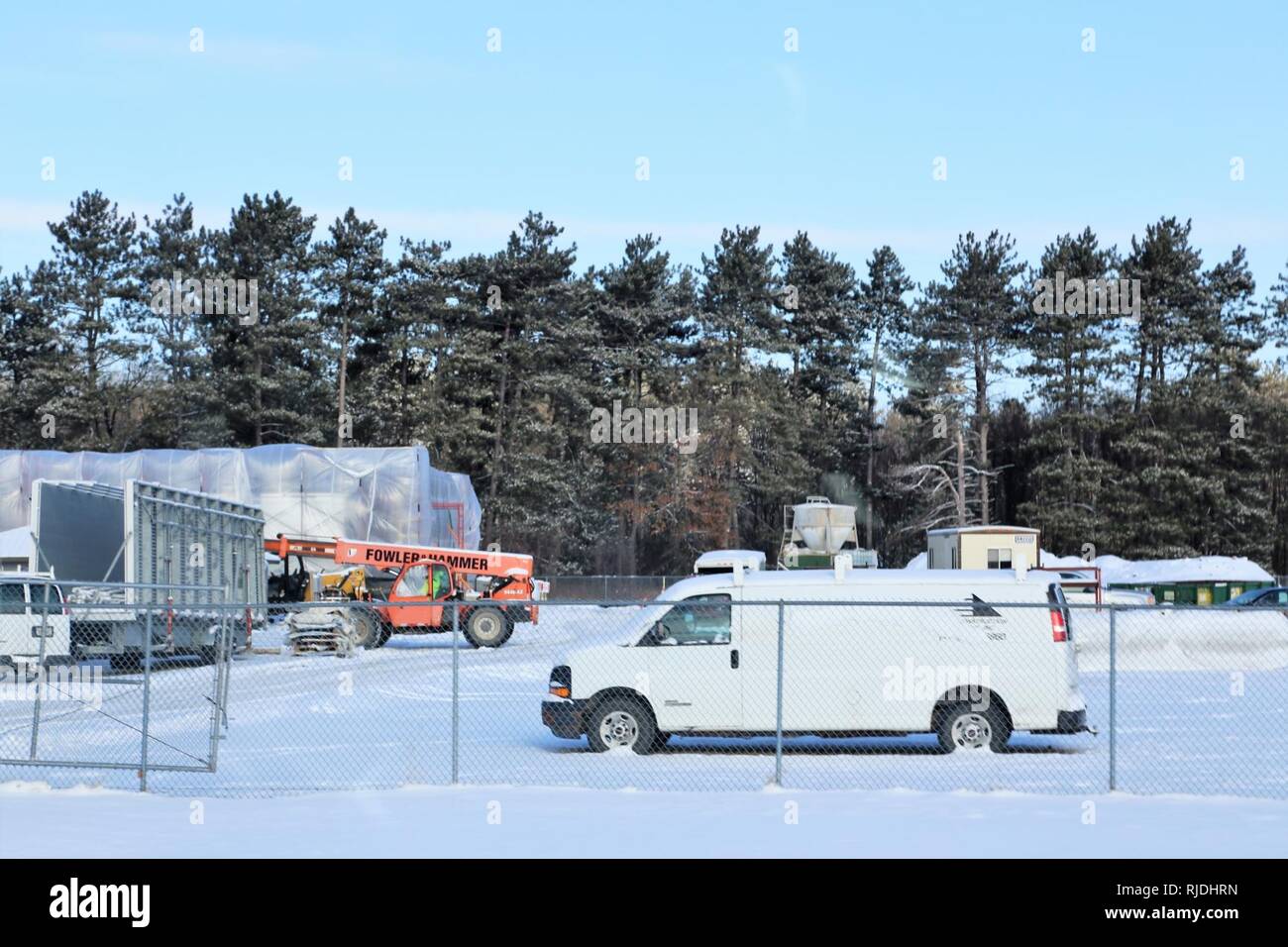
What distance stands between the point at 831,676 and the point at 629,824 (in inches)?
172

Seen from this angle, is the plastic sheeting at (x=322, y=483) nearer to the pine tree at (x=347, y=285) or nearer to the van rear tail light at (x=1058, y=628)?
the pine tree at (x=347, y=285)

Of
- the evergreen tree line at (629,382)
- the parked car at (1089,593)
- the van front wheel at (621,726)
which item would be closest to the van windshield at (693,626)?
the van front wheel at (621,726)

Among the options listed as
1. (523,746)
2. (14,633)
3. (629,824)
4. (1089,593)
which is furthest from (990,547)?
(629,824)

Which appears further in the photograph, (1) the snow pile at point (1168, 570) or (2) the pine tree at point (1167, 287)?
(2) the pine tree at point (1167, 287)

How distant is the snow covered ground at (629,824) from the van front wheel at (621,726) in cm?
255

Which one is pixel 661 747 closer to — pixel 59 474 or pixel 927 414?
pixel 59 474

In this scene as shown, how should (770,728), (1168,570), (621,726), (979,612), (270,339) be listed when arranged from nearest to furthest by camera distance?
1. (770,728)
2. (621,726)
3. (979,612)
4. (1168,570)
5. (270,339)

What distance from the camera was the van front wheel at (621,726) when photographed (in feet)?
48.9

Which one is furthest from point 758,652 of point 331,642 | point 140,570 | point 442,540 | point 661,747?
point 442,540

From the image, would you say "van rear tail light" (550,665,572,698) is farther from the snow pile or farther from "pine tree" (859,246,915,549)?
"pine tree" (859,246,915,549)

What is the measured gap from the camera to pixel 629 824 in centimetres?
1084

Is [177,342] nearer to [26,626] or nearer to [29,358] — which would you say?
[29,358]

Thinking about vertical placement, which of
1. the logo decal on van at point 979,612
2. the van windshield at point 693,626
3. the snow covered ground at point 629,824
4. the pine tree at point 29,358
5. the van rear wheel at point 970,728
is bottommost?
the snow covered ground at point 629,824

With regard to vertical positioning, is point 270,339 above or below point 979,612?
above
